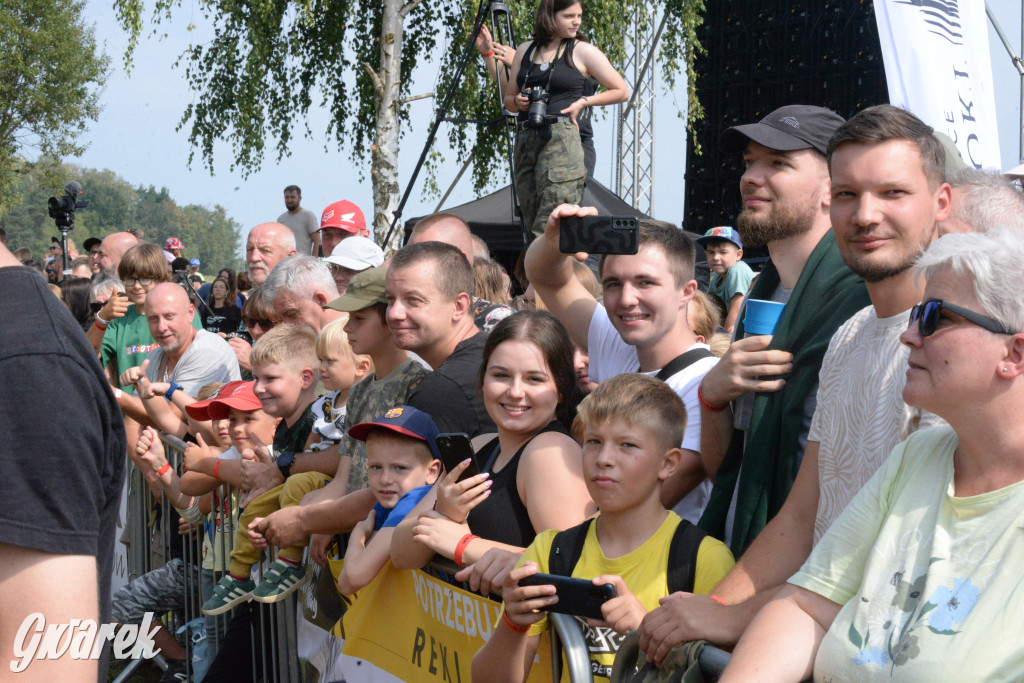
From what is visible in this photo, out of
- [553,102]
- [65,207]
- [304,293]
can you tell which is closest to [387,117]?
[65,207]

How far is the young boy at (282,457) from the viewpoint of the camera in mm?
3822

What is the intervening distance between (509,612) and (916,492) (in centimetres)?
89

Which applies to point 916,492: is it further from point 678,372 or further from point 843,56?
point 843,56

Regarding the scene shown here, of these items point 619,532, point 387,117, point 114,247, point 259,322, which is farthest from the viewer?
point 387,117

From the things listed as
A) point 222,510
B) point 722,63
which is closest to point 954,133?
point 222,510

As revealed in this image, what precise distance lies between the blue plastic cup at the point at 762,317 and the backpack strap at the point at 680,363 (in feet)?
1.64

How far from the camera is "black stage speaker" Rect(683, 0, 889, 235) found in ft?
30.7

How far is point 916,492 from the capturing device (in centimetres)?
172

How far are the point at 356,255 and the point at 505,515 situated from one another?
3046mm

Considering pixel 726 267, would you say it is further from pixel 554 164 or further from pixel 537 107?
pixel 537 107

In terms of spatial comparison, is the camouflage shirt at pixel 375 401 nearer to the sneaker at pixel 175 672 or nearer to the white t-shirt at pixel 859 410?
the white t-shirt at pixel 859 410

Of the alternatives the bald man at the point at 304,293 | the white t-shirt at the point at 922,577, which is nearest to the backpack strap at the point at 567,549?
the white t-shirt at the point at 922,577

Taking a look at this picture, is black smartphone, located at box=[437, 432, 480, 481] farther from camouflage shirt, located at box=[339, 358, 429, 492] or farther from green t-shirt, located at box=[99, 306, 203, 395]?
green t-shirt, located at box=[99, 306, 203, 395]

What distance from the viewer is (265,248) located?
7070 mm
